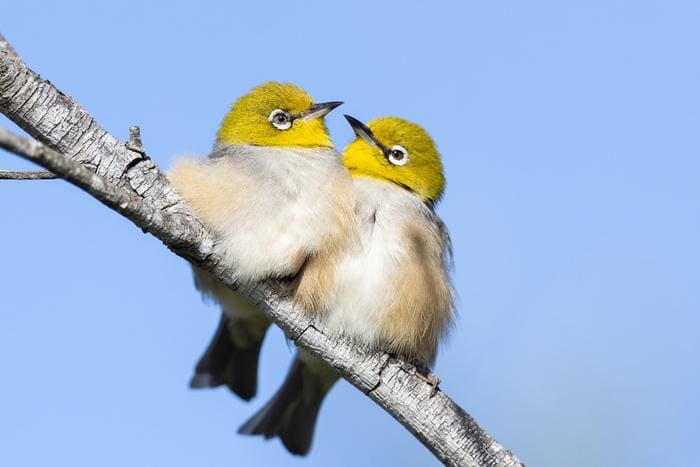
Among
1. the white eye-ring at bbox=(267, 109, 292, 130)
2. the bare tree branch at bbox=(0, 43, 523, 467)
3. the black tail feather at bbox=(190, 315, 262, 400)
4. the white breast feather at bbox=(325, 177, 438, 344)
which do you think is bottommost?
the bare tree branch at bbox=(0, 43, 523, 467)

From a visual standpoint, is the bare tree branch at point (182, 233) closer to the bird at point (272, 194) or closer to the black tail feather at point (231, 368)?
the bird at point (272, 194)

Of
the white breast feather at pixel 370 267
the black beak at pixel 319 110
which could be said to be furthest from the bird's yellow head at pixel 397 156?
the white breast feather at pixel 370 267

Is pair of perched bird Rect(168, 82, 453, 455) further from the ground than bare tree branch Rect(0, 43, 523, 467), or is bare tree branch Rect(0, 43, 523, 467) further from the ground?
pair of perched bird Rect(168, 82, 453, 455)

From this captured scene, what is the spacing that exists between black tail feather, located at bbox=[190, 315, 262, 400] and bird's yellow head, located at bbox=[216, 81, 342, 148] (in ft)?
5.06

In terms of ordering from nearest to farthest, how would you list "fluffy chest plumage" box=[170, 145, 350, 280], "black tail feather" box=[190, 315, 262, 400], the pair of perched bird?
1. "fluffy chest plumage" box=[170, 145, 350, 280]
2. the pair of perched bird
3. "black tail feather" box=[190, 315, 262, 400]

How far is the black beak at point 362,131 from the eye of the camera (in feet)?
21.1

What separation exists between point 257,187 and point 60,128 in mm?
1224

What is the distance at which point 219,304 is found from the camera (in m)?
6.35

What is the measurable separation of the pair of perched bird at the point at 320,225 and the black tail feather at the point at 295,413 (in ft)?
0.63

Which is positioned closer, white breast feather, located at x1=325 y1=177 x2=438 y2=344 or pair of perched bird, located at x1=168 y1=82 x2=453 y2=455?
pair of perched bird, located at x1=168 y1=82 x2=453 y2=455

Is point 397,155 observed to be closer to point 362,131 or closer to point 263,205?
point 362,131

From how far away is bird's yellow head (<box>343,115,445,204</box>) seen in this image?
6352 mm

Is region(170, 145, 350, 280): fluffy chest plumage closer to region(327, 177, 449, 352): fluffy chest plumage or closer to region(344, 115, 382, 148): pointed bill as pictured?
region(327, 177, 449, 352): fluffy chest plumage

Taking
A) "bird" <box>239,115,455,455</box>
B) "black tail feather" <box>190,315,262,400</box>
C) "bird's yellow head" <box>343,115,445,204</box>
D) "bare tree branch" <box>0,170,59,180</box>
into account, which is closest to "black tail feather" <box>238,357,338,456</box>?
"bird" <box>239,115,455,455</box>
